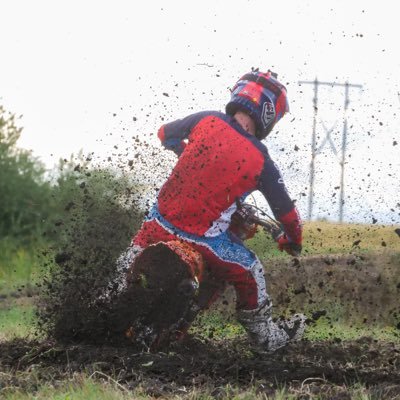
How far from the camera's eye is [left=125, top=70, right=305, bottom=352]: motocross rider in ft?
21.7

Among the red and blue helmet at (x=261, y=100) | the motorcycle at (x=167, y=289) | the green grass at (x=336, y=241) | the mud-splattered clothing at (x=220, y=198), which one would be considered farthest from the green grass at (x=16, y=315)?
the green grass at (x=336, y=241)

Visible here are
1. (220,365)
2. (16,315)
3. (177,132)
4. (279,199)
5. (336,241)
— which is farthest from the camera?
(336,241)

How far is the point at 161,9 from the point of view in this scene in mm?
6609

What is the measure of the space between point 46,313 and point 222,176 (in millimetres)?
2164

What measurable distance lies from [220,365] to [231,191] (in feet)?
3.97

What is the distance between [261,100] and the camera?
679cm

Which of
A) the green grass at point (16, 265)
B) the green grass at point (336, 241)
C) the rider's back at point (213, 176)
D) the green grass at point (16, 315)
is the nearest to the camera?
the rider's back at point (213, 176)

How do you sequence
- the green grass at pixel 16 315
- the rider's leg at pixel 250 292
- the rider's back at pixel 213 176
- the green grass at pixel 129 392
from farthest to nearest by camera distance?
1. the green grass at pixel 16 315
2. the rider's leg at pixel 250 292
3. the rider's back at pixel 213 176
4. the green grass at pixel 129 392

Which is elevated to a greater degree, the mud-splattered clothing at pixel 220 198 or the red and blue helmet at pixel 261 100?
the red and blue helmet at pixel 261 100

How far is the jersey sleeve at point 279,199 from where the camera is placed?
21.9ft

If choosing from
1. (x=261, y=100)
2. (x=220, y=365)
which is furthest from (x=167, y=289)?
(x=261, y=100)

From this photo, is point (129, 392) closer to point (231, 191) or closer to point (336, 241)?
point (231, 191)

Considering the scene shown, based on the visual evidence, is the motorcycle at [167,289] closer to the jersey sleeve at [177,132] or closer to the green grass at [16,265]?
the jersey sleeve at [177,132]

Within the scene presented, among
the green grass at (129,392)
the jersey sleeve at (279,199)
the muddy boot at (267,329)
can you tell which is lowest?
the green grass at (129,392)
